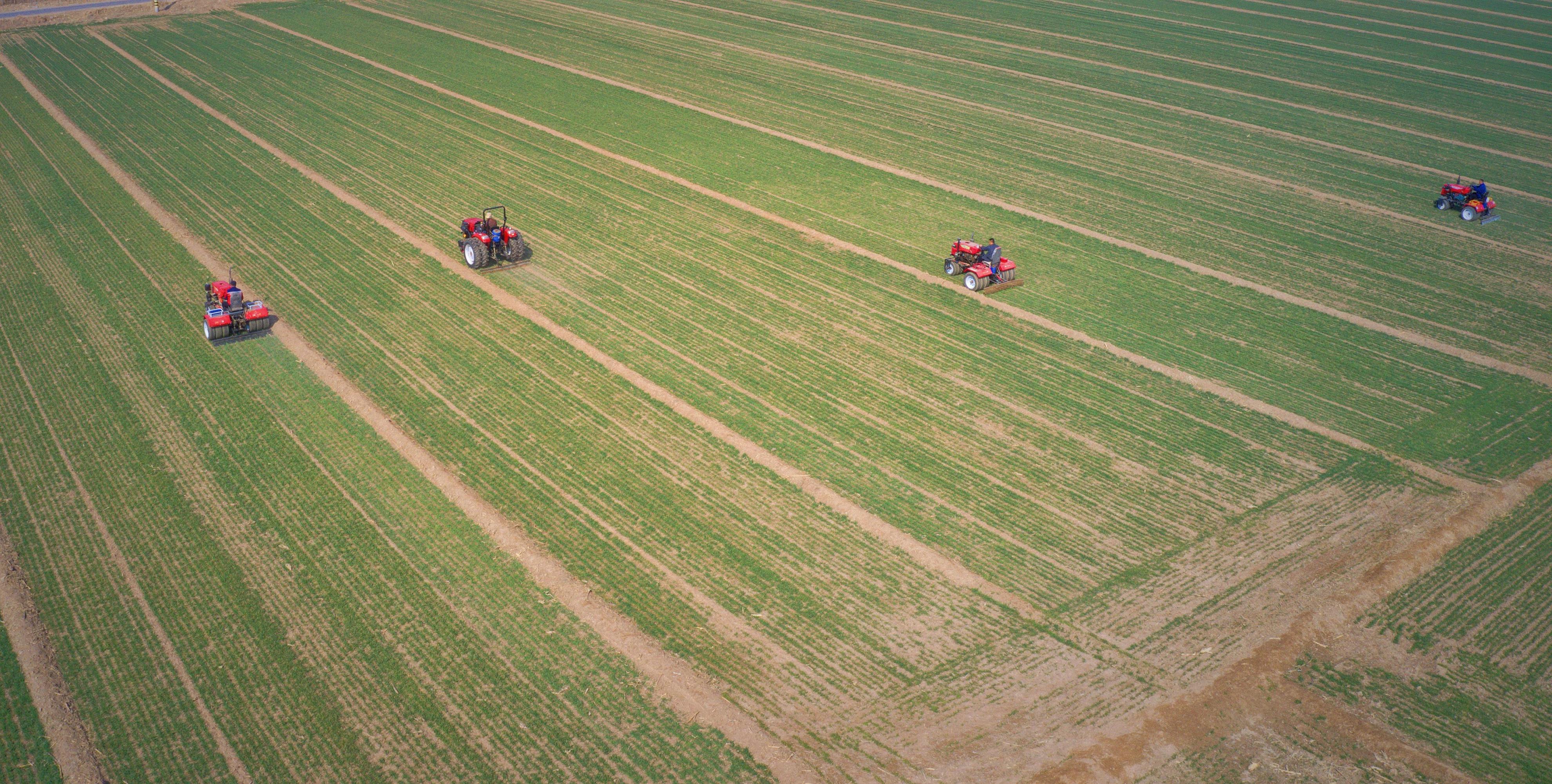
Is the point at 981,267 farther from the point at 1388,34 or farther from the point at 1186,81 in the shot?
the point at 1388,34

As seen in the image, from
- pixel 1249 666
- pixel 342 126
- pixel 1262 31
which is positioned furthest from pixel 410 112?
pixel 1262 31

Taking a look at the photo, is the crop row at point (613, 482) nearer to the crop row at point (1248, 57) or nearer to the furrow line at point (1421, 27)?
the crop row at point (1248, 57)

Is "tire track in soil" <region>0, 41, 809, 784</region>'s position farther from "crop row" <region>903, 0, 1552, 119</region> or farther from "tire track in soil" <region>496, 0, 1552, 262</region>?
"crop row" <region>903, 0, 1552, 119</region>

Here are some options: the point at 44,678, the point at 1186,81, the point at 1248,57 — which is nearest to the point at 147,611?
the point at 44,678

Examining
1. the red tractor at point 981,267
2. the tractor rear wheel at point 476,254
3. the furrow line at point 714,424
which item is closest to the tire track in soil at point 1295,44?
the red tractor at point 981,267

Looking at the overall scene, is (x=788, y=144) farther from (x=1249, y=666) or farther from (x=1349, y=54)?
(x=1349, y=54)

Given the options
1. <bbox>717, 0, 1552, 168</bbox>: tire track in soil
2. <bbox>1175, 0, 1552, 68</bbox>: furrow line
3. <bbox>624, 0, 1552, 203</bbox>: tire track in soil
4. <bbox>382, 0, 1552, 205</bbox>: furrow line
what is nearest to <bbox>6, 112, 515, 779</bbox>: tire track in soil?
<bbox>382, 0, 1552, 205</bbox>: furrow line
